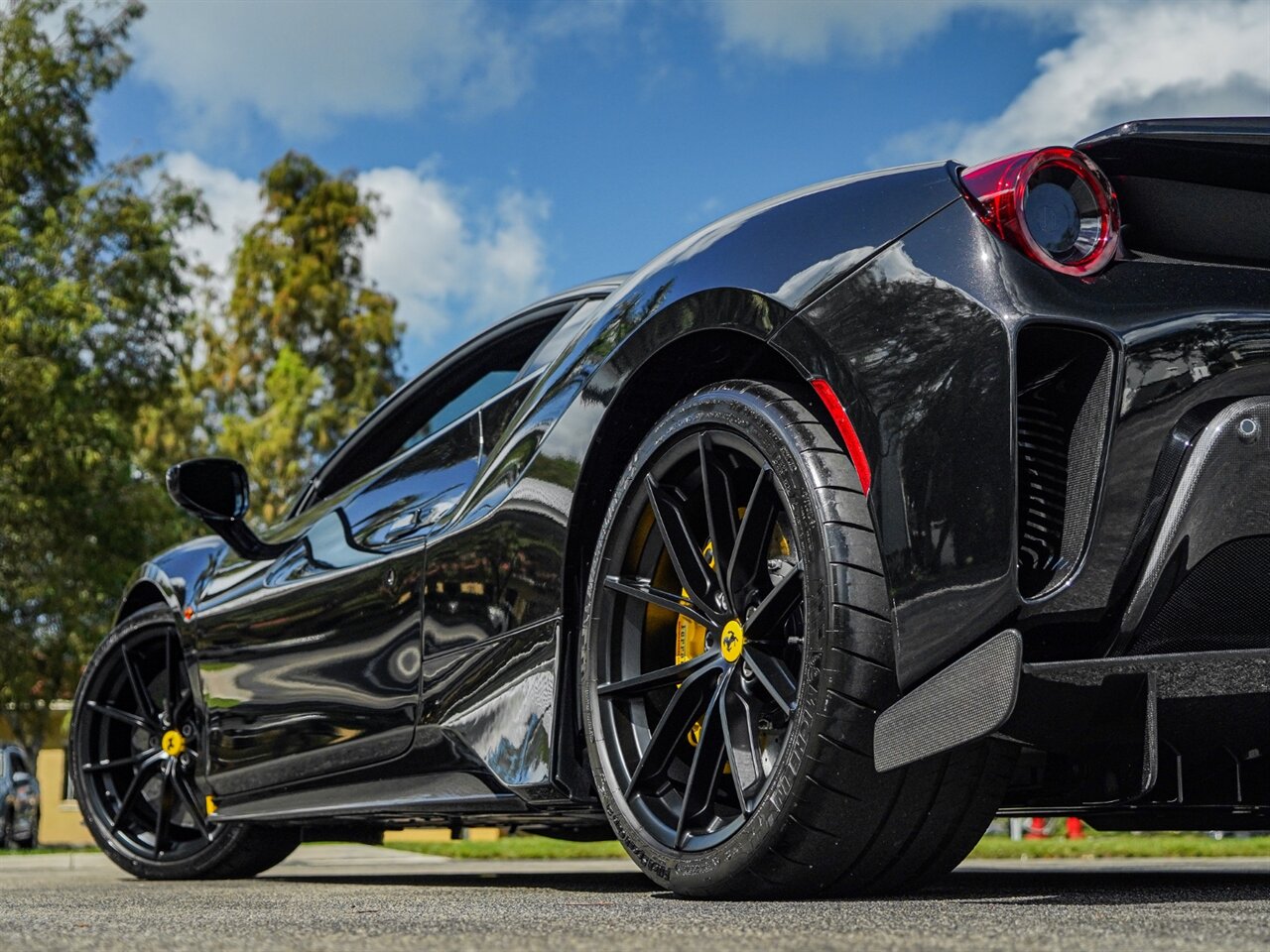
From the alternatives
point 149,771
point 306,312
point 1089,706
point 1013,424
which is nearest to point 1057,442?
point 1013,424

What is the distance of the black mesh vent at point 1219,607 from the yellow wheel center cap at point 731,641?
70cm

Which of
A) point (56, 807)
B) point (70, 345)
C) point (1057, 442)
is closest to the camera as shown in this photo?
point (1057, 442)

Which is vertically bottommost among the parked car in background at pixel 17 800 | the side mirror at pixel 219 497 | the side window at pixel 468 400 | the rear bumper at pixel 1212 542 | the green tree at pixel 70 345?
the parked car in background at pixel 17 800

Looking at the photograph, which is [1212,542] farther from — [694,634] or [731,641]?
[694,634]

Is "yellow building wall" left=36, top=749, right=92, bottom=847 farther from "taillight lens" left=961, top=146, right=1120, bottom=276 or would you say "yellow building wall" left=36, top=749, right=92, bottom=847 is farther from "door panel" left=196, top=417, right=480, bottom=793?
"taillight lens" left=961, top=146, right=1120, bottom=276

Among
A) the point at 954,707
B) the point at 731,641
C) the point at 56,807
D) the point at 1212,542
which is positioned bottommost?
the point at 56,807

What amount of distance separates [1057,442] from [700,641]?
86cm

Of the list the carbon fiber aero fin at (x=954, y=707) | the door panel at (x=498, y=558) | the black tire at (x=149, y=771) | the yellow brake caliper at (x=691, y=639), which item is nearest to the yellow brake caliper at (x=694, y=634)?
the yellow brake caliper at (x=691, y=639)

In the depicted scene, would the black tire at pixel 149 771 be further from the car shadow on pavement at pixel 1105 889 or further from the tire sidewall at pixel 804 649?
the car shadow on pavement at pixel 1105 889

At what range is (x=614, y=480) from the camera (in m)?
3.21

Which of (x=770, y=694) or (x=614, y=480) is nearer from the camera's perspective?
(x=770, y=694)

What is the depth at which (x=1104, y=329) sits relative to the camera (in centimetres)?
233

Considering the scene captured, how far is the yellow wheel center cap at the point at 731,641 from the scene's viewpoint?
2.73 m

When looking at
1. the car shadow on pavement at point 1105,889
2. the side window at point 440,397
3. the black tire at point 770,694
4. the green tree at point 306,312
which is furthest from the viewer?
the green tree at point 306,312
